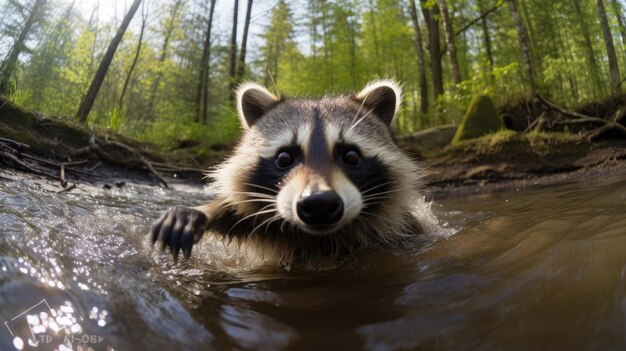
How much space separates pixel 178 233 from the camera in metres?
2.46

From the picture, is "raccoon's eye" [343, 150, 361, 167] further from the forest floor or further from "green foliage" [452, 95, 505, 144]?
"green foliage" [452, 95, 505, 144]

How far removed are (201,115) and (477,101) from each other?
44.7ft

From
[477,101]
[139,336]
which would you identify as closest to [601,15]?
[477,101]

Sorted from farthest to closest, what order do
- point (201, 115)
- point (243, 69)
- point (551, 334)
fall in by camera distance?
point (201, 115) → point (243, 69) → point (551, 334)

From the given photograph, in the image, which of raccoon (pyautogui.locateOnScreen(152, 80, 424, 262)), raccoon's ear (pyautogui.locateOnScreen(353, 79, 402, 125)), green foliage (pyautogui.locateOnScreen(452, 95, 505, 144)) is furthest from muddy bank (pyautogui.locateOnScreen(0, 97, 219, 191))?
green foliage (pyautogui.locateOnScreen(452, 95, 505, 144))

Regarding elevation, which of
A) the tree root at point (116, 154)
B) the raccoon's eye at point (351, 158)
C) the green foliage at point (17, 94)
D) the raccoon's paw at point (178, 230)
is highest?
the green foliage at point (17, 94)

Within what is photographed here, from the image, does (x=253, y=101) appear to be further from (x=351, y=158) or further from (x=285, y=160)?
(x=351, y=158)

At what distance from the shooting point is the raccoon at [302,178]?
254 cm

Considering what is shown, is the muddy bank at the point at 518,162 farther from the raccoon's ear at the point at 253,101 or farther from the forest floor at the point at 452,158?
the raccoon's ear at the point at 253,101

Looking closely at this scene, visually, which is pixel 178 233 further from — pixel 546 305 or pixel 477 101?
pixel 477 101

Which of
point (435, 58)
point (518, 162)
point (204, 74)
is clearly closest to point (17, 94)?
point (518, 162)

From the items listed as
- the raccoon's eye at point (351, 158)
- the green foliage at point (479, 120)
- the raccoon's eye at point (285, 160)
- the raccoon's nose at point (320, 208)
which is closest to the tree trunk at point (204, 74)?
the green foliage at point (479, 120)

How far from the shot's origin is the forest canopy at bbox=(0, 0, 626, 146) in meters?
12.5

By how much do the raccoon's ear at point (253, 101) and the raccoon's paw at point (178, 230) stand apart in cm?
116
